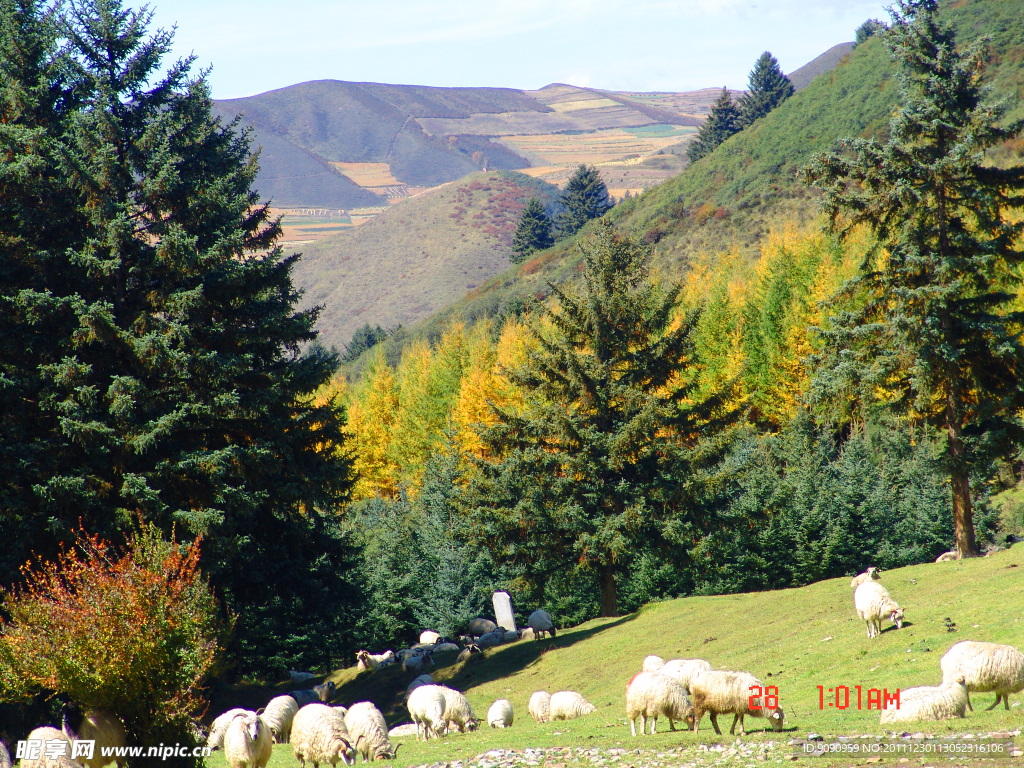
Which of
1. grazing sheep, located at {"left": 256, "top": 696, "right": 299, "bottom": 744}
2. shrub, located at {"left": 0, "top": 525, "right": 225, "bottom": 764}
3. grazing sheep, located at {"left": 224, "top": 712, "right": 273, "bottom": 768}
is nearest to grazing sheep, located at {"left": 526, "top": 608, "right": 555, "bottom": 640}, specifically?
grazing sheep, located at {"left": 256, "top": 696, "right": 299, "bottom": 744}

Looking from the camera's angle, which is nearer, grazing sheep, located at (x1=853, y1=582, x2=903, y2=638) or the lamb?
the lamb

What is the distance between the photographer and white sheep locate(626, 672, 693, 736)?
11.8 meters

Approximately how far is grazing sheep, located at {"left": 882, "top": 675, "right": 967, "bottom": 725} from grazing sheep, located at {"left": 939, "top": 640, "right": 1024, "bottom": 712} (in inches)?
4.6

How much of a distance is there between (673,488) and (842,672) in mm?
13096

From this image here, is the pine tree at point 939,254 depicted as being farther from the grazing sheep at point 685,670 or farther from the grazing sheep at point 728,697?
the grazing sheep at point 728,697

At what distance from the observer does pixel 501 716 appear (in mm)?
16156

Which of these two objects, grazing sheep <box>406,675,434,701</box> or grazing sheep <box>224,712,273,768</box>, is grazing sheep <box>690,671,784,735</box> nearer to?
grazing sheep <box>224,712,273,768</box>

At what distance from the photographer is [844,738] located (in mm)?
9602

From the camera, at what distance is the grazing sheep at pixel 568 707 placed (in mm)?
15672

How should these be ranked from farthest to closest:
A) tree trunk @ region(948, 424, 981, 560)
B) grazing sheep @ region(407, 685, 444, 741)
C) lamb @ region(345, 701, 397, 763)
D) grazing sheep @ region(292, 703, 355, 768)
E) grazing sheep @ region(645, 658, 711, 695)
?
tree trunk @ region(948, 424, 981, 560) < grazing sheep @ region(407, 685, 444, 741) < lamb @ region(345, 701, 397, 763) < grazing sheep @ region(292, 703, 355, 768) < grazing sheep @ region(645, 658, 711, 695)

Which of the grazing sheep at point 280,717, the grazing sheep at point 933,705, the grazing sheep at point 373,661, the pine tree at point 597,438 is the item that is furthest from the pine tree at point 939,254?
the grazing sheep at point 280,717
